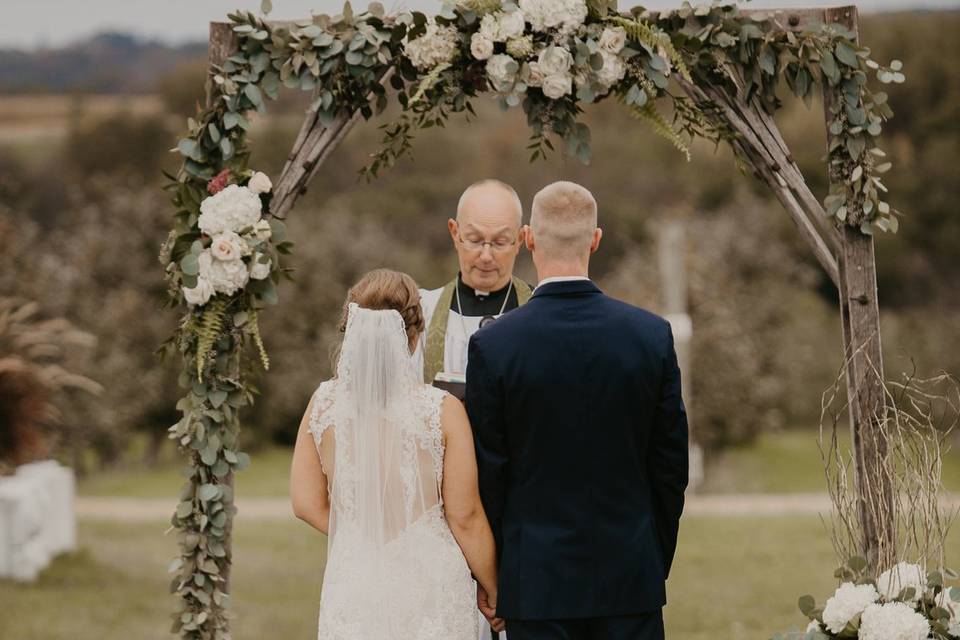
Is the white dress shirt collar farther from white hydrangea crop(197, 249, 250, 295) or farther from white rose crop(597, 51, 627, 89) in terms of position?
white hydrangea crop(197, 249, 250, 295)

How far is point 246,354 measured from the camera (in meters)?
4.52

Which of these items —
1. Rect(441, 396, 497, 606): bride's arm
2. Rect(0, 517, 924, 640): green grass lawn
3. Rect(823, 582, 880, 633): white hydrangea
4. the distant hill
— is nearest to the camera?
Rect(441, 396, 497, 606): bride's arm

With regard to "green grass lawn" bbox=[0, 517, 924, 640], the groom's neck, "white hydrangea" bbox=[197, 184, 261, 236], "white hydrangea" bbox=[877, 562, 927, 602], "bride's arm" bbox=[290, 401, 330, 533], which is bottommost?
"green grass lawn" bbox=[0, 517, 924, 640]

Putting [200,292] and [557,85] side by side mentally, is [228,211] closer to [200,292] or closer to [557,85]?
[200,292]

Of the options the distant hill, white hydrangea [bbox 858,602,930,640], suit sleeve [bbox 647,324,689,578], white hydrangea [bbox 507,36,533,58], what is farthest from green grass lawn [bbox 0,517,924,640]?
the distant hill

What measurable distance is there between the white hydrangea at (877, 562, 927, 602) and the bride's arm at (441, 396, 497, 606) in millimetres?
1493

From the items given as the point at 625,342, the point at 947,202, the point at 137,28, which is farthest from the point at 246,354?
the point at 137,28

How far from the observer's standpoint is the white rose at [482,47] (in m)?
4.14

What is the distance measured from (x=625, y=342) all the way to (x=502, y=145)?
2720cm

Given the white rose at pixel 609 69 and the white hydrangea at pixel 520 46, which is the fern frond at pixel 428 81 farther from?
the white rose at pixel 609 69

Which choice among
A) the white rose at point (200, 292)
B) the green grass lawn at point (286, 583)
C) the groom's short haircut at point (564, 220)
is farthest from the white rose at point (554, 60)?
the green grass lawn at point (286, 583)

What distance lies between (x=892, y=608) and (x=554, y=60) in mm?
2200

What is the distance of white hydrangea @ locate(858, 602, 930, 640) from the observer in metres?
3.88

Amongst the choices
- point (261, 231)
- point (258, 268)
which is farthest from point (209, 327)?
point (261, 231)
